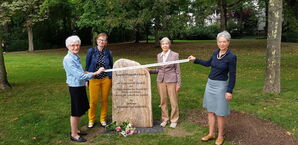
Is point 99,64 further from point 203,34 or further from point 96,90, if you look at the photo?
point 203,34

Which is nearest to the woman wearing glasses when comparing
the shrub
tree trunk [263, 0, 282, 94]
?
tree trunk [263, 0, 282, 94]

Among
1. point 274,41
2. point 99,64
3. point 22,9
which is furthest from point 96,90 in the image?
point 274,41

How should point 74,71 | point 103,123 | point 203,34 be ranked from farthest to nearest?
point 203,34, point 103,123, point 74,71

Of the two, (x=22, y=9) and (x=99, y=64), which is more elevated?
(x=22, y=9)

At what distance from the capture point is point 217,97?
449cm

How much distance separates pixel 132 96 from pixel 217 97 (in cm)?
183

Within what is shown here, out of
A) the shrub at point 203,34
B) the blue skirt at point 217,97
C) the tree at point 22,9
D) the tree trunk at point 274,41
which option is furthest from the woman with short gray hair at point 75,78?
the shrub at point 203,34

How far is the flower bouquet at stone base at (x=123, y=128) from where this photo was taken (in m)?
5.25

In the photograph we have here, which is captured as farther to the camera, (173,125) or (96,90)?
(173,125)

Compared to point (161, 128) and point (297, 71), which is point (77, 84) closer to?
point (161, 128)

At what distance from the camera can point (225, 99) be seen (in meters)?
4.46

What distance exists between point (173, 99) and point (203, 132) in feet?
2.89

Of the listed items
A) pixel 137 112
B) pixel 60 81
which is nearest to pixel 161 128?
pixel 137 112

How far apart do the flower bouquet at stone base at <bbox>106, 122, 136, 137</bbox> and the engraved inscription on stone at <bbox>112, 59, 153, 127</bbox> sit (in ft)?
0.59
